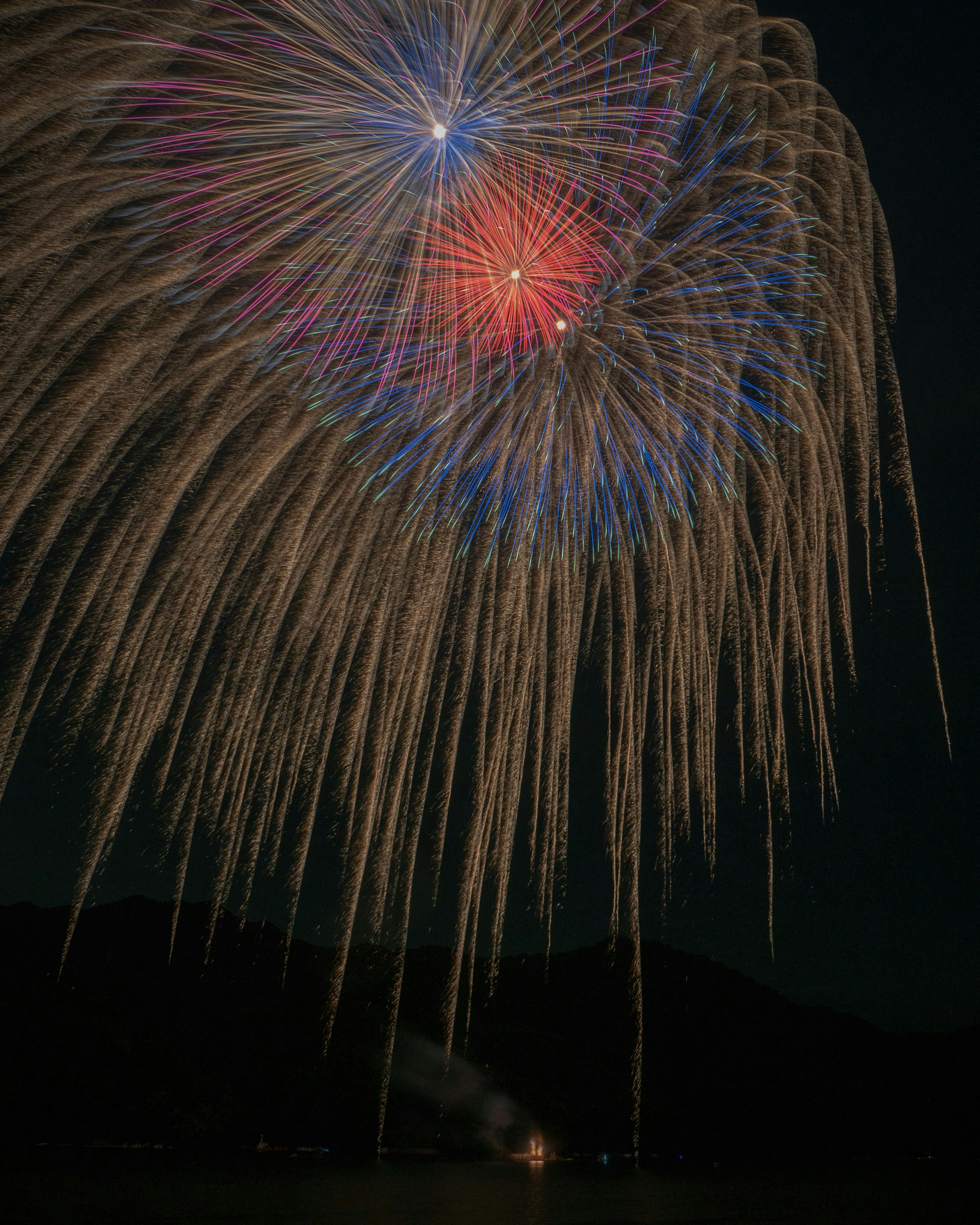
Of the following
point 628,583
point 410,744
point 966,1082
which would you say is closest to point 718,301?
point 628,583

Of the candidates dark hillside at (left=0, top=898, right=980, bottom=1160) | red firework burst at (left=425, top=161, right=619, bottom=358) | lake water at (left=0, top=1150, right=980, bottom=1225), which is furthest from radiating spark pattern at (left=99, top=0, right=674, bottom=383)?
dark hillside at (left=0, top=898, right=980, bottom=1160)

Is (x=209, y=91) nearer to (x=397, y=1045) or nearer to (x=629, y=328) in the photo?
(x=629, y=328)

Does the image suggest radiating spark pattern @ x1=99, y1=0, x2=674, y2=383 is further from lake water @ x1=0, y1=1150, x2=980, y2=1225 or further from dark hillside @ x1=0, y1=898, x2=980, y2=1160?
Result: dark hillside @ x1=0, y1=898, x2=980, y2=1160

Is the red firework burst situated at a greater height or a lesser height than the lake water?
greater

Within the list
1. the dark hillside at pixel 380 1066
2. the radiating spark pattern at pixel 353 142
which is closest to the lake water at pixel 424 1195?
the dark hillside at pixel 380 1066

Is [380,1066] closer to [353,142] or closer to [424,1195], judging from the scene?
[424,1195]

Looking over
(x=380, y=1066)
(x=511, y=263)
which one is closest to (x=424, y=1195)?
(x=380, y=1066)
